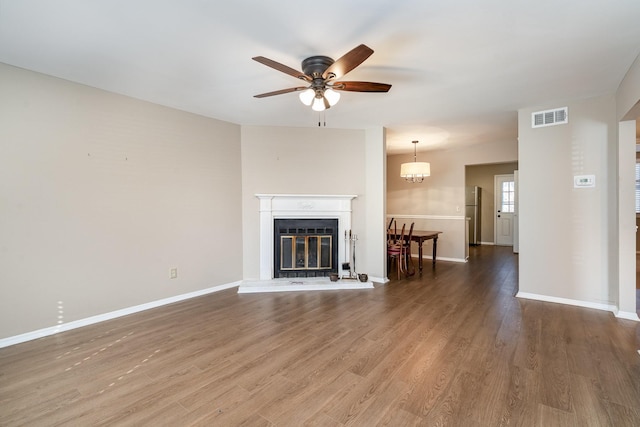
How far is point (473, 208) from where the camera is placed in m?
8.47

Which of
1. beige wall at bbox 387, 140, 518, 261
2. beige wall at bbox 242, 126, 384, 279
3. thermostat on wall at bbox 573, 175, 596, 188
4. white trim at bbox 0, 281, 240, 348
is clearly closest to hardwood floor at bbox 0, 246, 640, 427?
white trim at bbox 0, 281, 240, 348

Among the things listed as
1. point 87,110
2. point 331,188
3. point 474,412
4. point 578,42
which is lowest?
point 474,412

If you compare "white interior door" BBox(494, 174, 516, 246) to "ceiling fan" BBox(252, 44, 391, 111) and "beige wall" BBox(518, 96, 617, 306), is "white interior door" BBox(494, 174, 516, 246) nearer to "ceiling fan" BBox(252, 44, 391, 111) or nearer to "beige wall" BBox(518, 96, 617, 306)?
"beige wall" BBox(518, 96, 617, 306)

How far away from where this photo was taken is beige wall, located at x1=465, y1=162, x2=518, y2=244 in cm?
858

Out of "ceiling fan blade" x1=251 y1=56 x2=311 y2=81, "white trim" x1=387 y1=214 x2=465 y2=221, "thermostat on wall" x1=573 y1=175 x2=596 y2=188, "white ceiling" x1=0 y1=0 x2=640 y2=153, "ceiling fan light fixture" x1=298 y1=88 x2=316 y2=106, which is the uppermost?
"white ceiling" x1=0 y1=0 x2=640 y2=153

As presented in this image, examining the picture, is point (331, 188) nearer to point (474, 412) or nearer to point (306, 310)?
point (306, 310)

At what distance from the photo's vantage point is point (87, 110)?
9.89 feet

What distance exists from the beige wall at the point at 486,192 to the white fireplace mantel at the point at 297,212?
591cm

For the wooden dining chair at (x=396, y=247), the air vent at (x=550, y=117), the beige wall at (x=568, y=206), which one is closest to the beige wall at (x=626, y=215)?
the beige wall at (x=568, y=206)

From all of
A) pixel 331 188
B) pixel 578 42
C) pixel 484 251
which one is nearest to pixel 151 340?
pixel 331 188

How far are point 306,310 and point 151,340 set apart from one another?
1.57 meters

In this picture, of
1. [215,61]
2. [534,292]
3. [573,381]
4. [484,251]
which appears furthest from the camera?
[484,251]

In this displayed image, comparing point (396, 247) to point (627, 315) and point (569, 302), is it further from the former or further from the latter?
point (627, 315)

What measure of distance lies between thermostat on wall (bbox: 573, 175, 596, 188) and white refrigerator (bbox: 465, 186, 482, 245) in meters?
5.08
